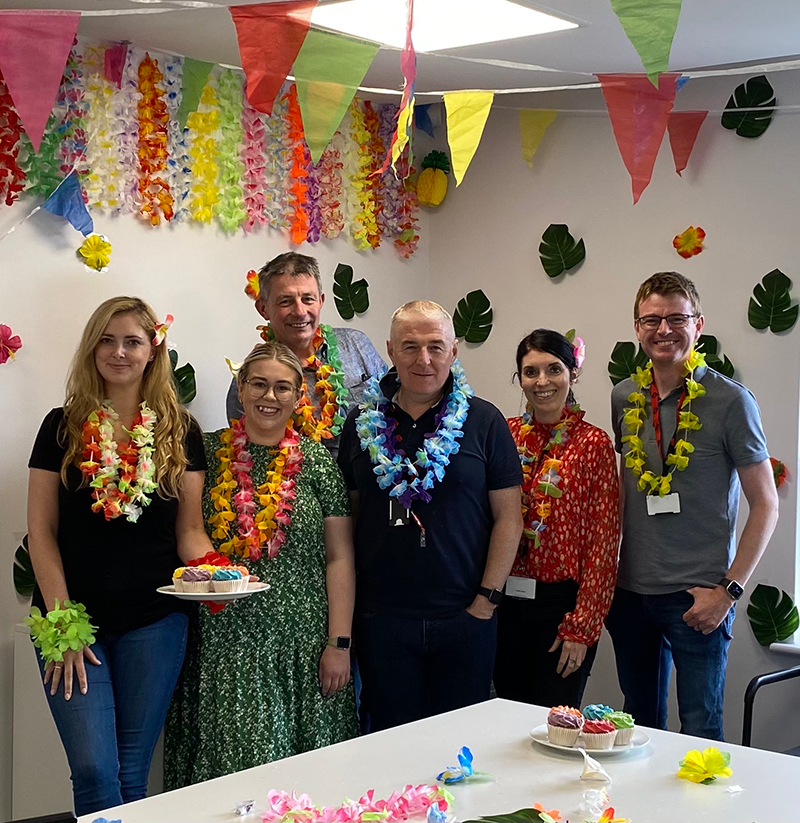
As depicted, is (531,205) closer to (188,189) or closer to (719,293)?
(719,293)

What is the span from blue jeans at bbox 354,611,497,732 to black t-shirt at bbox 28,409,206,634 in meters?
0.60

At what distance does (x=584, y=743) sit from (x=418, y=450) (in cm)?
116

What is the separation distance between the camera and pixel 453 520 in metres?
3.07

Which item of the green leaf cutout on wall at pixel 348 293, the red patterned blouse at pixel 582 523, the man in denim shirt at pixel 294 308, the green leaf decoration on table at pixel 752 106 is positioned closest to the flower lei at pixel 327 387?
the man in denim shirt at pixel 294 308

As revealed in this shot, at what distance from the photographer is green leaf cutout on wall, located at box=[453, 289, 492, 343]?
4.95 m

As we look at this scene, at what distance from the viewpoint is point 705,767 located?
6.35ft

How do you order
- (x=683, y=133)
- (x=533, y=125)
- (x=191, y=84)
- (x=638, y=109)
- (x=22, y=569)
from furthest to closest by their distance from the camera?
(x=533, y=125) → (x=683, y=133) → (x=191, y=84) → (x=22, y=569) → (x=638, y=109)

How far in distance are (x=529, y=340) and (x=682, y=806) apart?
1739mm

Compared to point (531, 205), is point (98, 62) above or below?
above

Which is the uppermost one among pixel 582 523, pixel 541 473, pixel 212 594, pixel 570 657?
pixel 541 473

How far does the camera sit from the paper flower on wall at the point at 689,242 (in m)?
4.25

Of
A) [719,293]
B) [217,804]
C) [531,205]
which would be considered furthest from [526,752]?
[531,205]

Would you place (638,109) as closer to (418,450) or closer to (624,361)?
(418,450)

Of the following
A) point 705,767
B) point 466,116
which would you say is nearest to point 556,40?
point 466,116
